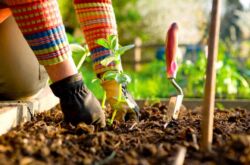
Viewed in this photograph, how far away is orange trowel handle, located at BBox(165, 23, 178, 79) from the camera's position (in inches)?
63.7

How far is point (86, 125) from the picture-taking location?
145cm

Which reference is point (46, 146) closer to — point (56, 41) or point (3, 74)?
point (56, 41)

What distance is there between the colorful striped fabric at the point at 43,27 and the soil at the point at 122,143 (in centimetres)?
22

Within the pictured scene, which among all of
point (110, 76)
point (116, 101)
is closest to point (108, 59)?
point (110, 76)

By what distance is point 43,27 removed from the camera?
1.40 meters

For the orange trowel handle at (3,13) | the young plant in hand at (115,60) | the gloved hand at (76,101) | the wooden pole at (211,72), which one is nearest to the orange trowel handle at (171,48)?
the young plant in hand at (115,60)

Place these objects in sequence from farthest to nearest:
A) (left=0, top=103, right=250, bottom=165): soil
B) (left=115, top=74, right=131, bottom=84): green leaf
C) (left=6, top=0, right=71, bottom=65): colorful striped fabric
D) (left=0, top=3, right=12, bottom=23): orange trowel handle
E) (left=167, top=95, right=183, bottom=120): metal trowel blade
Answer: (left=0, top=3, right=12, bottom=23): orange trowel handle → (left=167, top=95, right=183, bottom=120): metal trowel blade → (left=115, top=74, right=131, bottom=84): green leaf → (left=6, top=0, right=71, bottom=65): colorful striped fabric → (left=0, top=103, right=250, bottom=165): soil

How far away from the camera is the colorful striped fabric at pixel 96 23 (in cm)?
174

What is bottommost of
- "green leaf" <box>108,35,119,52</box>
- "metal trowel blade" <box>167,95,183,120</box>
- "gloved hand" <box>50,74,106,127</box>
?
"metal trowel blade" <box>167,95,183,120</box>

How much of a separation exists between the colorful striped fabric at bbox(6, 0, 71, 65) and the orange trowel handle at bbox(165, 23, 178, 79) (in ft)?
1.22

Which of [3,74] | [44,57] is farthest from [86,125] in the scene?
[3,74]

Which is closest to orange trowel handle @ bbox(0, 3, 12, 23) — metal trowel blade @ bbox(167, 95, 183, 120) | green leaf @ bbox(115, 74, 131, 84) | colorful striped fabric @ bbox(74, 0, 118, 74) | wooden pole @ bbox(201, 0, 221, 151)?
colorful striped fabric @ bbox(74, 0, 118, 74)

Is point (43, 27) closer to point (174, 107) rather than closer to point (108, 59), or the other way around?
point (108, 59)

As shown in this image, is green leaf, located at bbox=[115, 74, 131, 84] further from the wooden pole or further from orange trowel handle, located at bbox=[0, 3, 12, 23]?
orange trowel handle, located at bbox=[0, 3, 12, 23]
